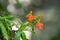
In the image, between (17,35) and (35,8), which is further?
(35,8)

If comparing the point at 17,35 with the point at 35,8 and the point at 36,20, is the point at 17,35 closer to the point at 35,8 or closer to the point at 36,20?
the point at 36,20

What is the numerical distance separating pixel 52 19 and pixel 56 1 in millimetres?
612

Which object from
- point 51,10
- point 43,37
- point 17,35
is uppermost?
point 17,35

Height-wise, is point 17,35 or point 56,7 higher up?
point 17,35

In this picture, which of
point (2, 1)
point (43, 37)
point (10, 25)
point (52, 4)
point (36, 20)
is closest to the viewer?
point (10, 25)

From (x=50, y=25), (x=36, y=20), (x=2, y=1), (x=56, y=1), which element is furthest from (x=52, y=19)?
(x=36, y=20)

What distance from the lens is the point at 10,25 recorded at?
2.22 meters

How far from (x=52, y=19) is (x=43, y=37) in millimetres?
622

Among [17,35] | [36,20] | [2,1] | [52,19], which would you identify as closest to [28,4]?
[52,19]

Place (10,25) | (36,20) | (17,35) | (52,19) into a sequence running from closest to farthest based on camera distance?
(17,35) < (10,25) < (36,20) < (52,19)

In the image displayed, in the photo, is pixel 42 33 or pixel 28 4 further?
pixel 28 4

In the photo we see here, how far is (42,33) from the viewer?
5.32 metres

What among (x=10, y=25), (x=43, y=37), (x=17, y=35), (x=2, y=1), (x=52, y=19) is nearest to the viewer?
(x=17, y=35)

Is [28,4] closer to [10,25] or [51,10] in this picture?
[51,10]
